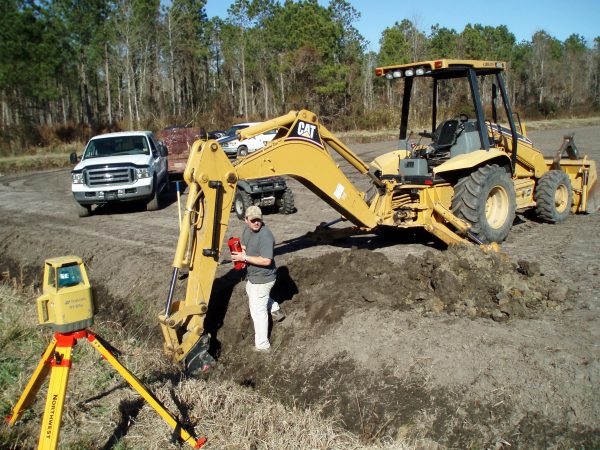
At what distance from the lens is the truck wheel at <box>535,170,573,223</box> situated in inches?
402

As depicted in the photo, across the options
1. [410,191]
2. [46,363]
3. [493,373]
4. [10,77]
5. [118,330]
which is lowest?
[118,330]

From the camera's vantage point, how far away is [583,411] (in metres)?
4.49

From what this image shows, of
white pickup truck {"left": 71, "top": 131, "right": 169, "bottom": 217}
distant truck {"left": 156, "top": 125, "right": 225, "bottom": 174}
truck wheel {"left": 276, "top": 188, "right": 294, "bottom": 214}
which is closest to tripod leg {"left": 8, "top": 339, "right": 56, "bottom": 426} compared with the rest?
truck wheel {"left": 276, "top": 188, "right": 294, "bottom": 214}

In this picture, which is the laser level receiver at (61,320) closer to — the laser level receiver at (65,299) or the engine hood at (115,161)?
the laser level receiver at (65,299)

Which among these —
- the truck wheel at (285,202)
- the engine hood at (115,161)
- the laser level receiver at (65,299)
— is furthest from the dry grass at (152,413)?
the engine hood at (115,161)

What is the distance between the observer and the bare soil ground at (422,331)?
4.69 metres

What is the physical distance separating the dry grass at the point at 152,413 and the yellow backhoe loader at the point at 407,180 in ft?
1.64

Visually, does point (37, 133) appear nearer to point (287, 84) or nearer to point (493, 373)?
point (287, 84)

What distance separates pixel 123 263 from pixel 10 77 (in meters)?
32.9

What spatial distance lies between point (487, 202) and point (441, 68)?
2277 millimetres

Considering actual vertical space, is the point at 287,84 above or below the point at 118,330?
above

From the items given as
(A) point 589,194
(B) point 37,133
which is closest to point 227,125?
(B) point 37,133

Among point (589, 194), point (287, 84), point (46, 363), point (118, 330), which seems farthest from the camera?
point (287, 84)

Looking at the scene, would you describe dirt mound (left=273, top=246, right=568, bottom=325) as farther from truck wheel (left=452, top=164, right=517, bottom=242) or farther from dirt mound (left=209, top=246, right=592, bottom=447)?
truck wheel (left=452, top=164, right=517, bottom=242)
